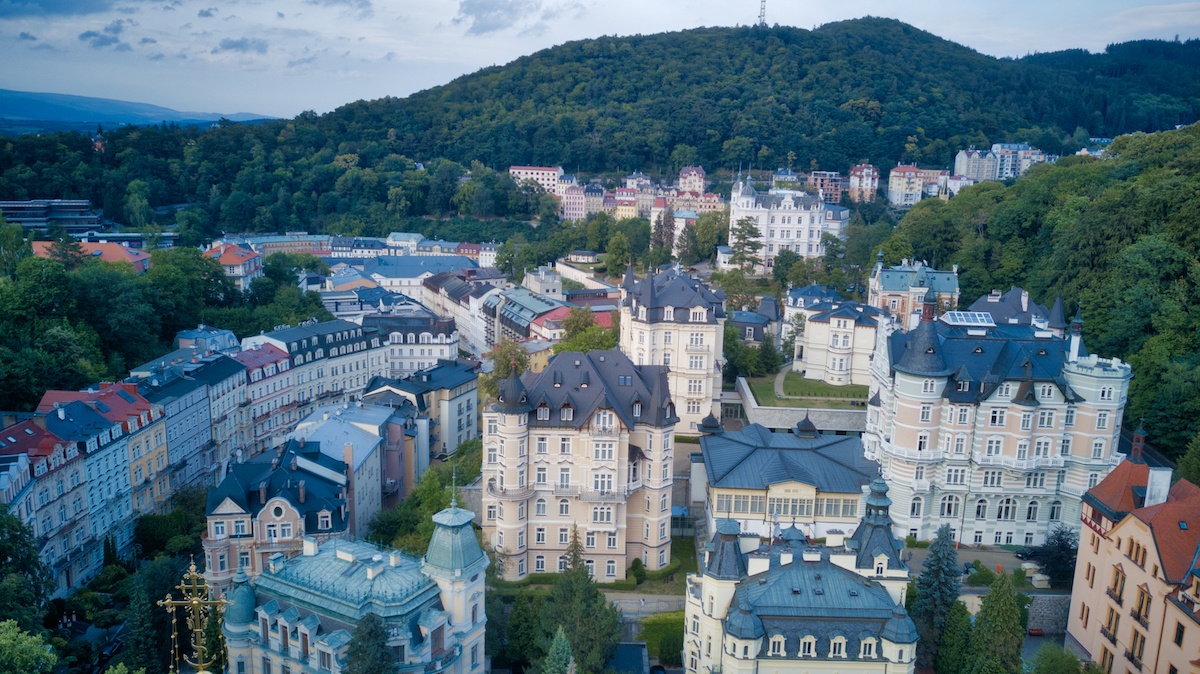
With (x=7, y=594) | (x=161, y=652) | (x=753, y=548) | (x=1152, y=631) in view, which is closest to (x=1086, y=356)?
(x=1152, y=631)

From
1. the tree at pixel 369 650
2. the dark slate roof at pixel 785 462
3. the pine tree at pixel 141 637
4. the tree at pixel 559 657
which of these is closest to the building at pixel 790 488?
the dark slate roof at pixel 785 462

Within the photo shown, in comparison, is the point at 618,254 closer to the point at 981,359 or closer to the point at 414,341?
the point at 414,341

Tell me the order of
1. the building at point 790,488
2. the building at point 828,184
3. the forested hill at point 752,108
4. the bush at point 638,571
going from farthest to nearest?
the forested hill at point 752,108 < the building at point 828,184 < the bush at point 638,571 < the building at point 790,488

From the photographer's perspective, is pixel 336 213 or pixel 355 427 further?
pixel 336 213

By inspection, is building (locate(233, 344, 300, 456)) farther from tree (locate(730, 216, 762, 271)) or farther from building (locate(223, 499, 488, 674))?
tree (locate(730, 216, 762, 271))

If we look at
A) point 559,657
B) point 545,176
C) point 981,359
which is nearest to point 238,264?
point 545,176

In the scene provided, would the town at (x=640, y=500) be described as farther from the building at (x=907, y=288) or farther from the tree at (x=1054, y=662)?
the tree at (x=1054, y=662)

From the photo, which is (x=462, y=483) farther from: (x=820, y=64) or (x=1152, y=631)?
(x=820, y=64)
